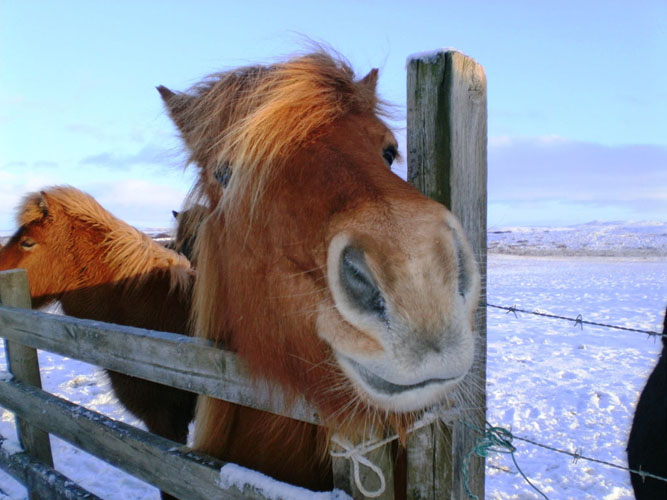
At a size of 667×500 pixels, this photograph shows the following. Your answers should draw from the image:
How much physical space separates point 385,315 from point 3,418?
622 cm

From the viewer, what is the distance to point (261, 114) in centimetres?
151

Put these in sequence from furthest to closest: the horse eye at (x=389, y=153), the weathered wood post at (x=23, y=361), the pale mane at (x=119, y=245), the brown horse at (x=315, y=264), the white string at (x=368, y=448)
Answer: the pale mane at (x=119, y=245) → the weathered wood post at (x=23, y=361) → the horse eye at (x=389, y=153) → the white string at (x=368, y=448) → the brown horse at (x=315, y=264)

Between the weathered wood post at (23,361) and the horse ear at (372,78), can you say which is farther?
the weathered wood post at (23,361)

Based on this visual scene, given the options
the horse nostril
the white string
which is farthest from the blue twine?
the horse nostril

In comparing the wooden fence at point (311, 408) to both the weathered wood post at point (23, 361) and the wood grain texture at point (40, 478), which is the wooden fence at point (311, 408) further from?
the weathered wood post at point (23, 361)

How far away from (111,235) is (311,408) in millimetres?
3397

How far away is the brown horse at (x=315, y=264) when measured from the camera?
1050 mm

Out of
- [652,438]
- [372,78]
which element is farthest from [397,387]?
[652,438]

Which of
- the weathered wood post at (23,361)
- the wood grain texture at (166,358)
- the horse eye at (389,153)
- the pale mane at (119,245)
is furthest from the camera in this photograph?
the pale mane at (119,245)

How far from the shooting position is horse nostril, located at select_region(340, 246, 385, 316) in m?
1.06

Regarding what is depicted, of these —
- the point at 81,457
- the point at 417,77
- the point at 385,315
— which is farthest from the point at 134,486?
the point at 417,77

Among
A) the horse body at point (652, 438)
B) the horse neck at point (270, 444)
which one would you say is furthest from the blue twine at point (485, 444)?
the horse body at point (652, 438)

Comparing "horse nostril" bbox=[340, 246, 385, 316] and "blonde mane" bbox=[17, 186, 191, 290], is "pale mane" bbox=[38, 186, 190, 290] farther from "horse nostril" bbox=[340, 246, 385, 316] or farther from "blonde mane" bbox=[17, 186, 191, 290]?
"horse nostril" bbox=[340, 246, 385, 316]

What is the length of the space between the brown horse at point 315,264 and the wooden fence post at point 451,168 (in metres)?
0.15
